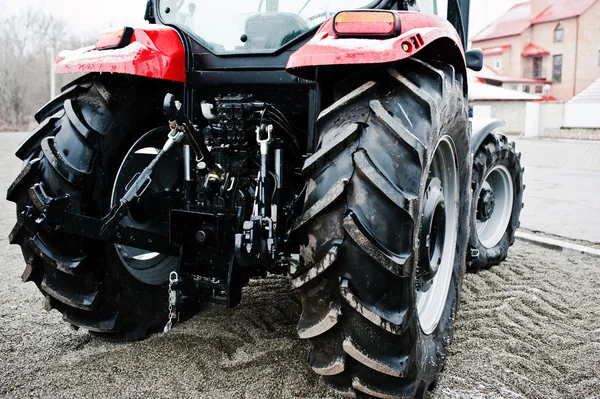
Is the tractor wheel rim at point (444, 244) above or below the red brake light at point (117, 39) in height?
below

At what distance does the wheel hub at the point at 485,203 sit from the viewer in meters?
4.77

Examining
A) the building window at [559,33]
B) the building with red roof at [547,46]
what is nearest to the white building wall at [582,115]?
the building with red roof at [547,46]

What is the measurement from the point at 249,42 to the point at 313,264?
4.49ft

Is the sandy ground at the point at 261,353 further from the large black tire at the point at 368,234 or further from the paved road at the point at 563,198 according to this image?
the paved road at the point at 563,198

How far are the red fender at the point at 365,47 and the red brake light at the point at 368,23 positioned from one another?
3 centimetres

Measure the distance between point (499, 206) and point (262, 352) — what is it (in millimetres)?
2982

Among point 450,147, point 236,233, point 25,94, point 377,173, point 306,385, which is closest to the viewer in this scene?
point 377,173

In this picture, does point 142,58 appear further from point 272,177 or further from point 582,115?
point 582,115

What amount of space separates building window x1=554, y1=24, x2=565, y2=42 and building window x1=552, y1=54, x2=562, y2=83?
59.5 inches

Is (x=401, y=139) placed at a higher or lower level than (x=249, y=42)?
lower

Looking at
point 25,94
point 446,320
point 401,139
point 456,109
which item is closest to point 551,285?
point 446,320

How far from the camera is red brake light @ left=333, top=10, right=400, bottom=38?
2.28m

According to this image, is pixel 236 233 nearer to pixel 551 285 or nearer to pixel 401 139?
pixel 401 139

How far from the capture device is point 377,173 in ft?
7.02
